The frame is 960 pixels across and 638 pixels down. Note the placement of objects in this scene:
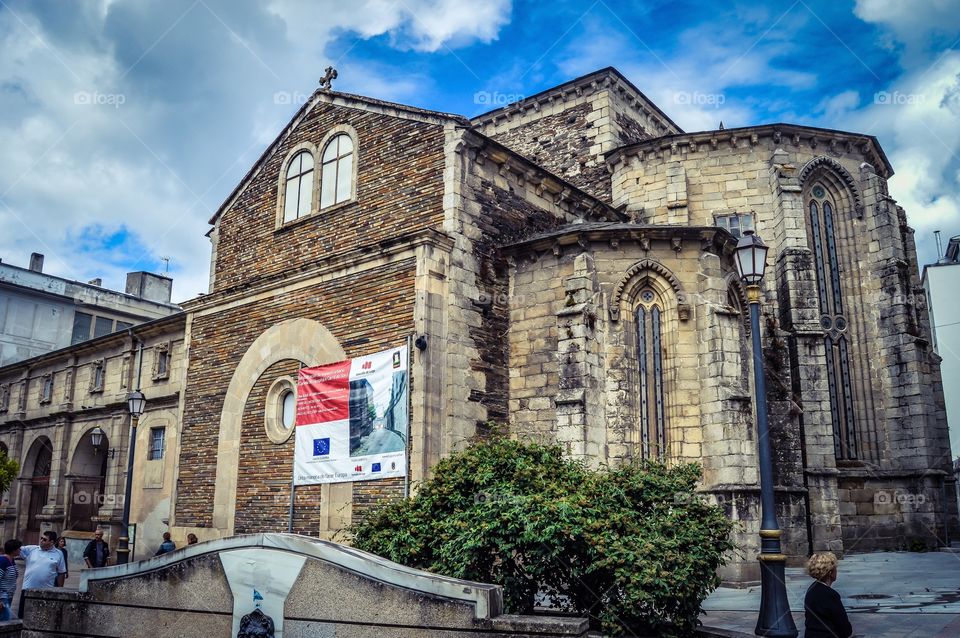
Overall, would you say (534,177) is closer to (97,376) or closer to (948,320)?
(97,376)

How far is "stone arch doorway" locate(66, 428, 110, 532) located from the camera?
106ft

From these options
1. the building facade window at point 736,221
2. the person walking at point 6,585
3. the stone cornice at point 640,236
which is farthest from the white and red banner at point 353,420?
the building facade window at point 736,221

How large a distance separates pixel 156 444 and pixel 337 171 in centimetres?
1401

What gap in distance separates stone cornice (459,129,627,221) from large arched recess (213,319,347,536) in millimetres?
5581

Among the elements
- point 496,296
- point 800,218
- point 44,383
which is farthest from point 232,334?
point 44,383

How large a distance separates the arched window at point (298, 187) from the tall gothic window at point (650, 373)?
9056 millimetres

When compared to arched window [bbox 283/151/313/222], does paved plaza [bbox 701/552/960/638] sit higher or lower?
lower

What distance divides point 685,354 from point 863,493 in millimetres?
8754

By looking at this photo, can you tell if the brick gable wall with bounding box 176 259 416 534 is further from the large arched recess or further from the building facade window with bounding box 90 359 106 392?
the building facade window with bounding box 90 359 106 392

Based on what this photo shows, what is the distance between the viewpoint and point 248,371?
1969cm

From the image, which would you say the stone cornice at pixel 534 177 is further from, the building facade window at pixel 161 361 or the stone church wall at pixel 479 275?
the building facade window at pixel 161 361

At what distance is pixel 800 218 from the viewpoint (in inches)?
855

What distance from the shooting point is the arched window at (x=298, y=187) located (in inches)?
786

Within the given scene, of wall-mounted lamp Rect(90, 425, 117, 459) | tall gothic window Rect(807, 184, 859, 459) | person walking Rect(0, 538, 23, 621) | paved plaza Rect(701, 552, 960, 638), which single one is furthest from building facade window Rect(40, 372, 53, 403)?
tall gothic window Rect(807, 184, 859, 459)
